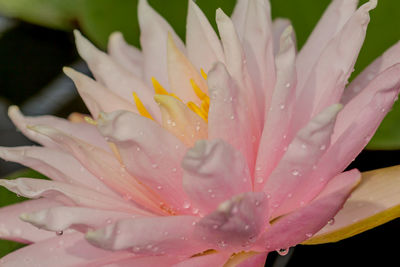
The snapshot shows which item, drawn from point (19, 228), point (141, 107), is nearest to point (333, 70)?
point (141, 107)

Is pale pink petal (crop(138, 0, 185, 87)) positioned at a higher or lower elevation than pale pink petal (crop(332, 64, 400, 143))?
higher

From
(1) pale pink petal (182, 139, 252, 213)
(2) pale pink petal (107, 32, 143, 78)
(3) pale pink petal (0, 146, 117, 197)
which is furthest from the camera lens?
(2) pale pink petal (107, 32, 143, 78)

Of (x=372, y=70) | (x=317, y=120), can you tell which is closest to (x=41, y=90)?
(x=372, y=70)

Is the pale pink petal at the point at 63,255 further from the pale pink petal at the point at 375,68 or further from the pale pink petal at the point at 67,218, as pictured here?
the pale pink petal at the point at 375,68

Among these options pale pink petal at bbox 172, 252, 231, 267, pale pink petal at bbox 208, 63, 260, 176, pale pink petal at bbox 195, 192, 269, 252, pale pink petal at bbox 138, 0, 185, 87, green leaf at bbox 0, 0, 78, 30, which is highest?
green leaf at bbox 0, 0, 78, 30

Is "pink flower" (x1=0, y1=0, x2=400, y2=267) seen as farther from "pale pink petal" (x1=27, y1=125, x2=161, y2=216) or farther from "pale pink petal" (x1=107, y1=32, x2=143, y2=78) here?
"pale pink petal" (x1=107, y1=32, x2=143, y2=78)

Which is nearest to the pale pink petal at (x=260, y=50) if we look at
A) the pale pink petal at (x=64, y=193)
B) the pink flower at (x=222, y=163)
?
the pink flower at (x=222, y=163)

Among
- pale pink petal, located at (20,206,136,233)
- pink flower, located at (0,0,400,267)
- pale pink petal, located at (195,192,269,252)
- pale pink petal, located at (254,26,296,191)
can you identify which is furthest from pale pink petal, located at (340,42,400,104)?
pale pink petal, located at (20,206,136,233)
